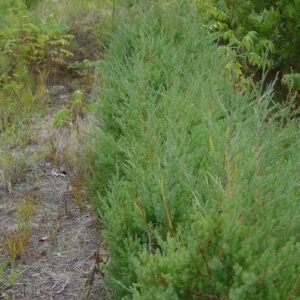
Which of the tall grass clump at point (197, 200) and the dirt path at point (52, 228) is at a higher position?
the tall grass clump at point (197, 200)

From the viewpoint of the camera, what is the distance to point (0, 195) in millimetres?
5633

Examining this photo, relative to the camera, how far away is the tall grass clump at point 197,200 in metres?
2.31

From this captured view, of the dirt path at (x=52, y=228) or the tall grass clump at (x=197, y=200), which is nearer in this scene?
the tall grass clump at (x=197, y=200)

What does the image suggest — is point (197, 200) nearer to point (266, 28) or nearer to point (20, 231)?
point (20, 231)

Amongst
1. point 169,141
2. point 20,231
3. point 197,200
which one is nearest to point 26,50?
point 20,231

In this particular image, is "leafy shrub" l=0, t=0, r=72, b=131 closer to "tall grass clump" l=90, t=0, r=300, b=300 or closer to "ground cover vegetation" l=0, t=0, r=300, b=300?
"ground cover vegetation" l=0, t=0, r=300, b=300

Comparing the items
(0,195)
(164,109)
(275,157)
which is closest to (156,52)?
(164,109)

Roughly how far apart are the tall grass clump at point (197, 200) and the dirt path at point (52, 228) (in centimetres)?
44

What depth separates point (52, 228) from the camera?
4977 millimetres

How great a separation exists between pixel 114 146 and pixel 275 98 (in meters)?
3.26

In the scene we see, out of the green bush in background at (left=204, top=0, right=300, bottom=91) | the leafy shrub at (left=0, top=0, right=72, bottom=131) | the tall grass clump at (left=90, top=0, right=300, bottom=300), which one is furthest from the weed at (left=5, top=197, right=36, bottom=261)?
the leafy shrub at (left=0, top=0, right=72, bottom=131)

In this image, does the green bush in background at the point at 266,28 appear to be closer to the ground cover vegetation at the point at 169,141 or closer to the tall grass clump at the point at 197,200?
the ground cover vegetation at the point at 169,141

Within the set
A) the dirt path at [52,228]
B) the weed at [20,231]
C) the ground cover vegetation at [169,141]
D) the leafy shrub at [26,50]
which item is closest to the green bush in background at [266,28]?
the ground cover vegetation at [169,141]

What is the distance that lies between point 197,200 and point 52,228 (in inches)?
108
